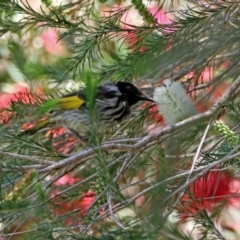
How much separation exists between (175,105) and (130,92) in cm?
33

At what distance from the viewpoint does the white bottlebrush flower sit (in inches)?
44.9

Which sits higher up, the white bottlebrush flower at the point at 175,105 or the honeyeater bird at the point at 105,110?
the honeyeater bird at the point at 105,110

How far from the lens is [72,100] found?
4.46ft

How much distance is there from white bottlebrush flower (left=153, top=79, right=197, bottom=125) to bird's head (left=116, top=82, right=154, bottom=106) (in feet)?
0.89

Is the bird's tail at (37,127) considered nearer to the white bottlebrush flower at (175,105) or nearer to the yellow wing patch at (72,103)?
the yellow wing patch at (72,103)

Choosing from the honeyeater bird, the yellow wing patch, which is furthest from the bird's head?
the yellow wing patch

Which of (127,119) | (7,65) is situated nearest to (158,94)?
(127,119)

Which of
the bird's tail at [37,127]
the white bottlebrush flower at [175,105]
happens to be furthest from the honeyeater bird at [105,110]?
the white bottlebrush flower at [175,105]

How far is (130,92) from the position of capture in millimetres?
1465

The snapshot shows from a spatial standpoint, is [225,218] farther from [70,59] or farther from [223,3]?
[223,3]

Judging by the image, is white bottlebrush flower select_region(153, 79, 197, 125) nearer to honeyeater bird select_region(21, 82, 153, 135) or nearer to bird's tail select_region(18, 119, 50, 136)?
honeyeater bird select_region(21, 82, 153, 135)

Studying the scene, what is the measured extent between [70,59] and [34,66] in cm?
21

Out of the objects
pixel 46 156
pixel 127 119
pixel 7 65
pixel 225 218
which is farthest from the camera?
pixel 7 65

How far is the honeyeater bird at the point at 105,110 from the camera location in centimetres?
141
